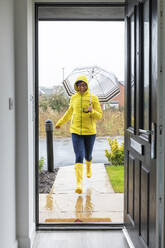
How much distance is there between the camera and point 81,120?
445cm

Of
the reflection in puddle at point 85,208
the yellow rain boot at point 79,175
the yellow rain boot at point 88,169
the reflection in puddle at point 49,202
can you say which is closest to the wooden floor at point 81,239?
the reflection in puddle at point 85,208

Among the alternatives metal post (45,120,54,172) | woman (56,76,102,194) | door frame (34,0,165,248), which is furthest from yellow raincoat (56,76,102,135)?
door frame (34,0,165,248)

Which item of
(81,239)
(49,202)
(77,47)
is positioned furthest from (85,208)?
(77,47)

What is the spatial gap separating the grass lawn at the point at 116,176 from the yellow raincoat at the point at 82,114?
0.52 metres

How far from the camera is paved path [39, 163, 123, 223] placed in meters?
3.89

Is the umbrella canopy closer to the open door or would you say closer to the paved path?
the paved path

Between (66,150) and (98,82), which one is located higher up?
(98,82)

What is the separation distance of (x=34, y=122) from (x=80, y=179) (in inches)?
54.6

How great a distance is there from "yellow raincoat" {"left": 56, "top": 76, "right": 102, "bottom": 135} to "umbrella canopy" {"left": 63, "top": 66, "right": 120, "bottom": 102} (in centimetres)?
6

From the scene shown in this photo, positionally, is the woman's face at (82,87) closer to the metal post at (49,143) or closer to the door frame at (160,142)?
the metal post at (49,143)

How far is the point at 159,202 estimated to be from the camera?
80.0 inches

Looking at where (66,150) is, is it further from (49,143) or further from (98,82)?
(98,82)

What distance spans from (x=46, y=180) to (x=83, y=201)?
22.1 inches

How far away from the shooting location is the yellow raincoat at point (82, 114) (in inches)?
173
